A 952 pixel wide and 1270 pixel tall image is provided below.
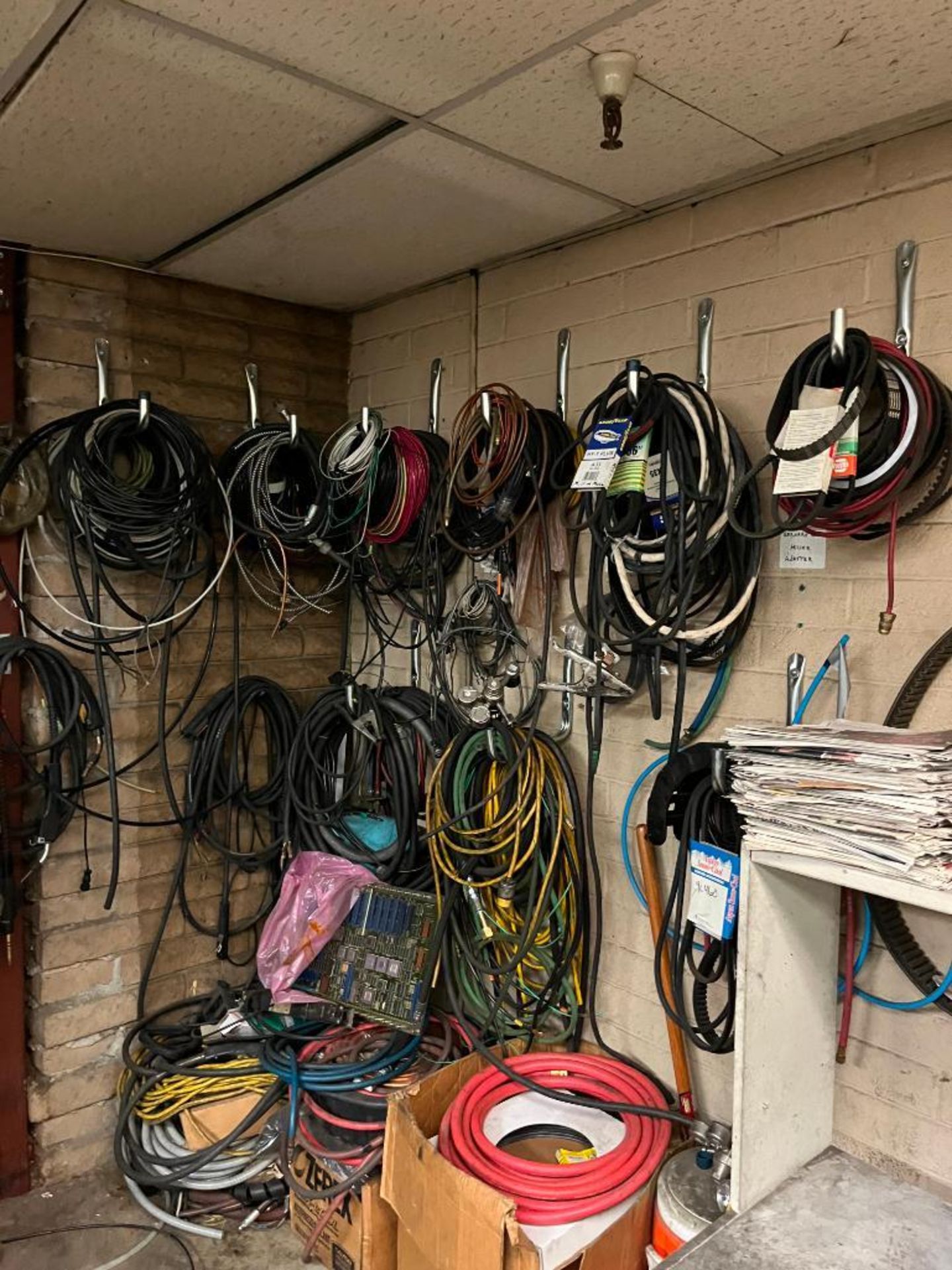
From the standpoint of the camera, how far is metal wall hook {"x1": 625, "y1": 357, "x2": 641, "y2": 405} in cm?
199

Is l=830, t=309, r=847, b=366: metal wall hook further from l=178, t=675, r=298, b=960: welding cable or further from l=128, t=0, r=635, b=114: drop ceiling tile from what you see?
l=178, t=675, r=298, b=960: welding cable

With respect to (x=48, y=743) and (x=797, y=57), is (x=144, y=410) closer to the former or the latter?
(x=48, y=743)

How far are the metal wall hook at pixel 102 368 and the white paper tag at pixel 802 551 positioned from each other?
74.2 inches

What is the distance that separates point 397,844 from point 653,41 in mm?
2012

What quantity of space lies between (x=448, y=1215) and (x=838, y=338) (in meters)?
1.83

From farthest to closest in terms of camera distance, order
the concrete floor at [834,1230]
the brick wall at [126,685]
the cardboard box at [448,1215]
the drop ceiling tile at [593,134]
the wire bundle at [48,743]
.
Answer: the brick wall at [126,685] → the wire bundle at [48,743] → the cardboard box at [448,1215] → the drop ceiling tile at [593,134] → the concrete floor at [834,1230]

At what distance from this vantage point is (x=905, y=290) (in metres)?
1.75

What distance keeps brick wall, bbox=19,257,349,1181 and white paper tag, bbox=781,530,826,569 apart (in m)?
1.69

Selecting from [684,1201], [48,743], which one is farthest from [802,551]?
[48,743]

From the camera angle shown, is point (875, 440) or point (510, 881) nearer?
point (875, 440)

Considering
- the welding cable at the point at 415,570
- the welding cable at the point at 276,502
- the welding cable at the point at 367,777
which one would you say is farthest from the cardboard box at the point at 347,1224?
the welding cable at the point at 276,502

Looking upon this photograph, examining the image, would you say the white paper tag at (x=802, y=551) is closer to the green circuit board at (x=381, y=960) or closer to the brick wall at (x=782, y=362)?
the brick wall at (x=782, y=362)

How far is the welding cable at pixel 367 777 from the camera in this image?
2.64 metres

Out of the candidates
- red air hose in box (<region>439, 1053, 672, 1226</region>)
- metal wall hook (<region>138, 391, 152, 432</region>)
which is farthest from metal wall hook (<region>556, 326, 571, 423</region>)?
red air hose in box (<region>439, 1053, 672, 1226</region>)
